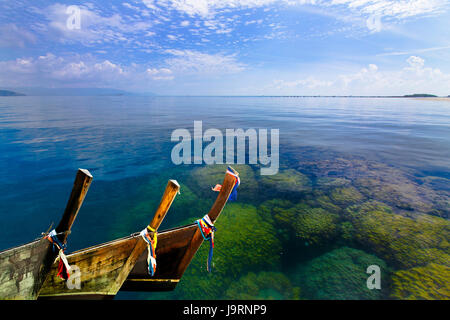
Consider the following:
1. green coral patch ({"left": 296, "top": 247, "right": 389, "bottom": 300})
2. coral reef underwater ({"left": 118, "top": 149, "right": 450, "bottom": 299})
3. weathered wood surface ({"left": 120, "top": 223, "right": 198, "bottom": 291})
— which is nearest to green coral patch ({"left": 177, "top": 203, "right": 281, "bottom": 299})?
coral reef underwater ({"left": 118, "top": 149, "right": 450, "bottom": 299})

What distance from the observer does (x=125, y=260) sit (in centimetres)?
479

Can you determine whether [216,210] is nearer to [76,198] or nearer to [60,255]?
[76,198]

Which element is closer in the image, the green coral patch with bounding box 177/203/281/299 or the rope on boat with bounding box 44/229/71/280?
the rope on boat with bounding box 44/229/71/280

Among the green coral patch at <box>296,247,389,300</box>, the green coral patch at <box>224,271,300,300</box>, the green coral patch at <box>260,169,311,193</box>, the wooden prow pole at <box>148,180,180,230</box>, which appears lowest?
the green coral patch at <box>224,271,300,300</box>

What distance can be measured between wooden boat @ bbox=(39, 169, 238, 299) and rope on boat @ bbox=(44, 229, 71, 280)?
120mm

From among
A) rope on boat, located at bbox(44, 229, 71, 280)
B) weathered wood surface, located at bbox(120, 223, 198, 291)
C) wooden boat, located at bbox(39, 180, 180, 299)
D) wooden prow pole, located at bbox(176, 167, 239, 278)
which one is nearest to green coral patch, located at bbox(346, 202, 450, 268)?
wooden prow pole, located at bbox(176, 167, 239, 278)

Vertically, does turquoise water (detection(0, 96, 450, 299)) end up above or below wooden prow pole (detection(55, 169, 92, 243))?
below

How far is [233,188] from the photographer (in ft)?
15.3

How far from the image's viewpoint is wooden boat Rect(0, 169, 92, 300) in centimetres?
392

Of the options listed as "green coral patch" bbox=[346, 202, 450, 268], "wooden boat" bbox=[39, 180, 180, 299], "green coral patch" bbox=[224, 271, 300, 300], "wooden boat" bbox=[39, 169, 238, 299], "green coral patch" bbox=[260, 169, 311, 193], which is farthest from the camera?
"green coral patch" bbox=[260, 169, 311, 193]

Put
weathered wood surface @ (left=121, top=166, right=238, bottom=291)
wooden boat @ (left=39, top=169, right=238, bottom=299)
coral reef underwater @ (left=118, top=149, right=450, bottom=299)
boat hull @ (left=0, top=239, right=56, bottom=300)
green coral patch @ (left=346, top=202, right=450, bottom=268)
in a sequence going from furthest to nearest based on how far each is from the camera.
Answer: green coral patch @ (left=346, top=202, right=450, bottom=268), coral reef underwater @ (left=118, top=149, right=450, bottom=299), weathered wood surface @ (left=121, top=166, right=238, bottom=291), wooden boat @ (left=39, top=169, right=238, bottom=299), boat hull @ (left=0, top=239, right=56, bottom=300)

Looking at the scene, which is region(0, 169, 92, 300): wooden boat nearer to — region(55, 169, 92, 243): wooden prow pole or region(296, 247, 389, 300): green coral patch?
region(55, 169, 92, 243): wooden prow pole

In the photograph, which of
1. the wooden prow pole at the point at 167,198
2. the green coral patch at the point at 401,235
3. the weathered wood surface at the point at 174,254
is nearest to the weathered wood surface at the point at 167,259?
the weathered wood surface at the point at 174,254
